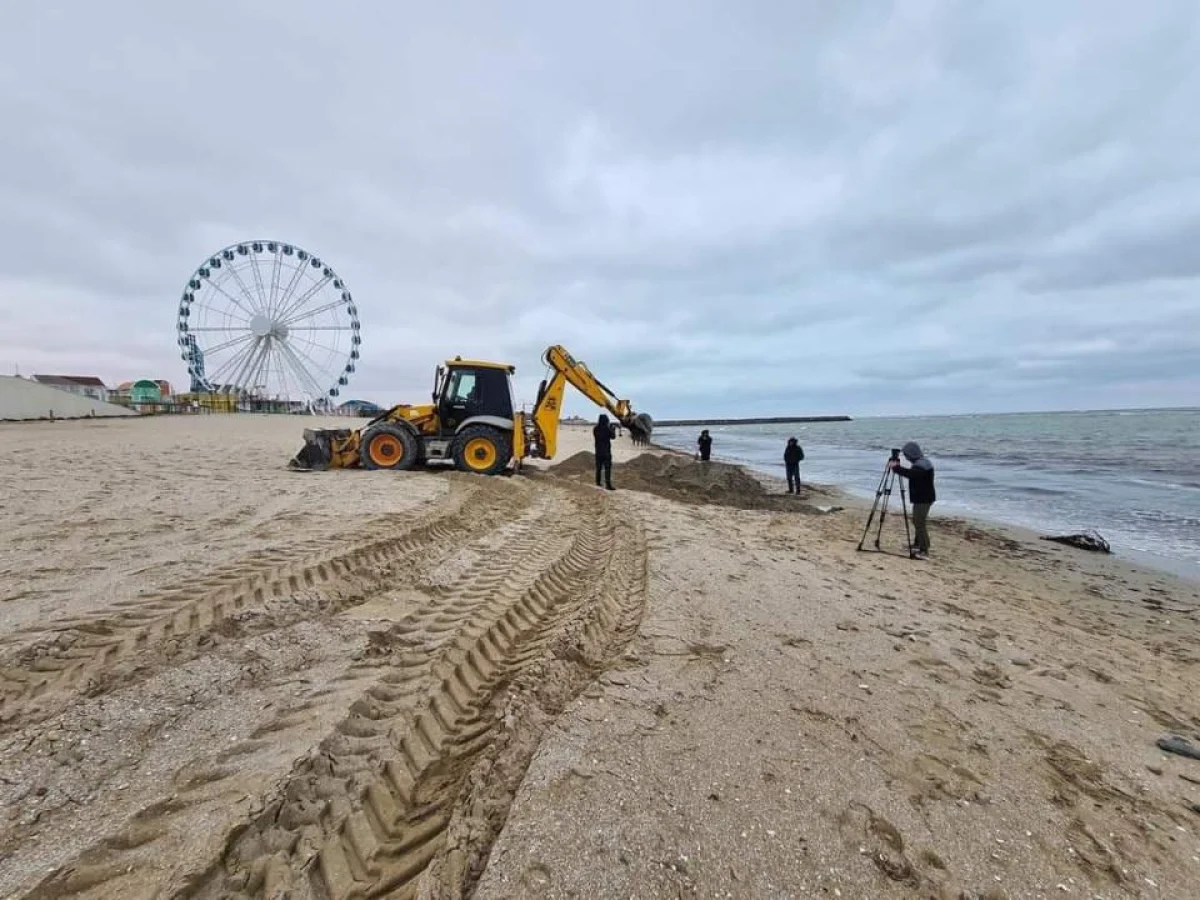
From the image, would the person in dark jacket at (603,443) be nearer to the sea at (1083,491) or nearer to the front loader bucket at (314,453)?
the front loader bucket at (314,453)

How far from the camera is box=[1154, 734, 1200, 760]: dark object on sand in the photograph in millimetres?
3281

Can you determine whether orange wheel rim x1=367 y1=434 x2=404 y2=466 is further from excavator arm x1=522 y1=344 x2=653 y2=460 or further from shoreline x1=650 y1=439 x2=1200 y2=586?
shoreline x1=650 y1=439 x2=1200 y2=586

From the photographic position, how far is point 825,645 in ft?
14.3

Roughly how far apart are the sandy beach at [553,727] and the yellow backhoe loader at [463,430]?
669 centimetres

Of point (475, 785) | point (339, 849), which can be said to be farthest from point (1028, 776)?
point (339, 849)

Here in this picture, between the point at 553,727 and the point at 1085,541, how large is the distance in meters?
11.3

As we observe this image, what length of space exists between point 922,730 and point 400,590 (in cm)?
406

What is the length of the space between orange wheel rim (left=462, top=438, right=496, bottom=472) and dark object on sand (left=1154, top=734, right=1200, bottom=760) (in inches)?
452

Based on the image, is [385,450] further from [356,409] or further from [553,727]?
[356,409]

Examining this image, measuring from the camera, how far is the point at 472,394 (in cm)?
1354

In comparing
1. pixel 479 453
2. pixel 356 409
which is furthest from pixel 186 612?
pixel 356 409

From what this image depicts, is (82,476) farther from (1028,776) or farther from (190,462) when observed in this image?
(1028,776)

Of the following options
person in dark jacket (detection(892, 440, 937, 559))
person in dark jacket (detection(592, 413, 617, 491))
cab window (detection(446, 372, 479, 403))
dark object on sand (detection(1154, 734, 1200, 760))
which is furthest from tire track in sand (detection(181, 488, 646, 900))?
cab window (detection(446, 372, 479, 403))

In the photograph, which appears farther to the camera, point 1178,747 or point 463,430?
point 463,430
